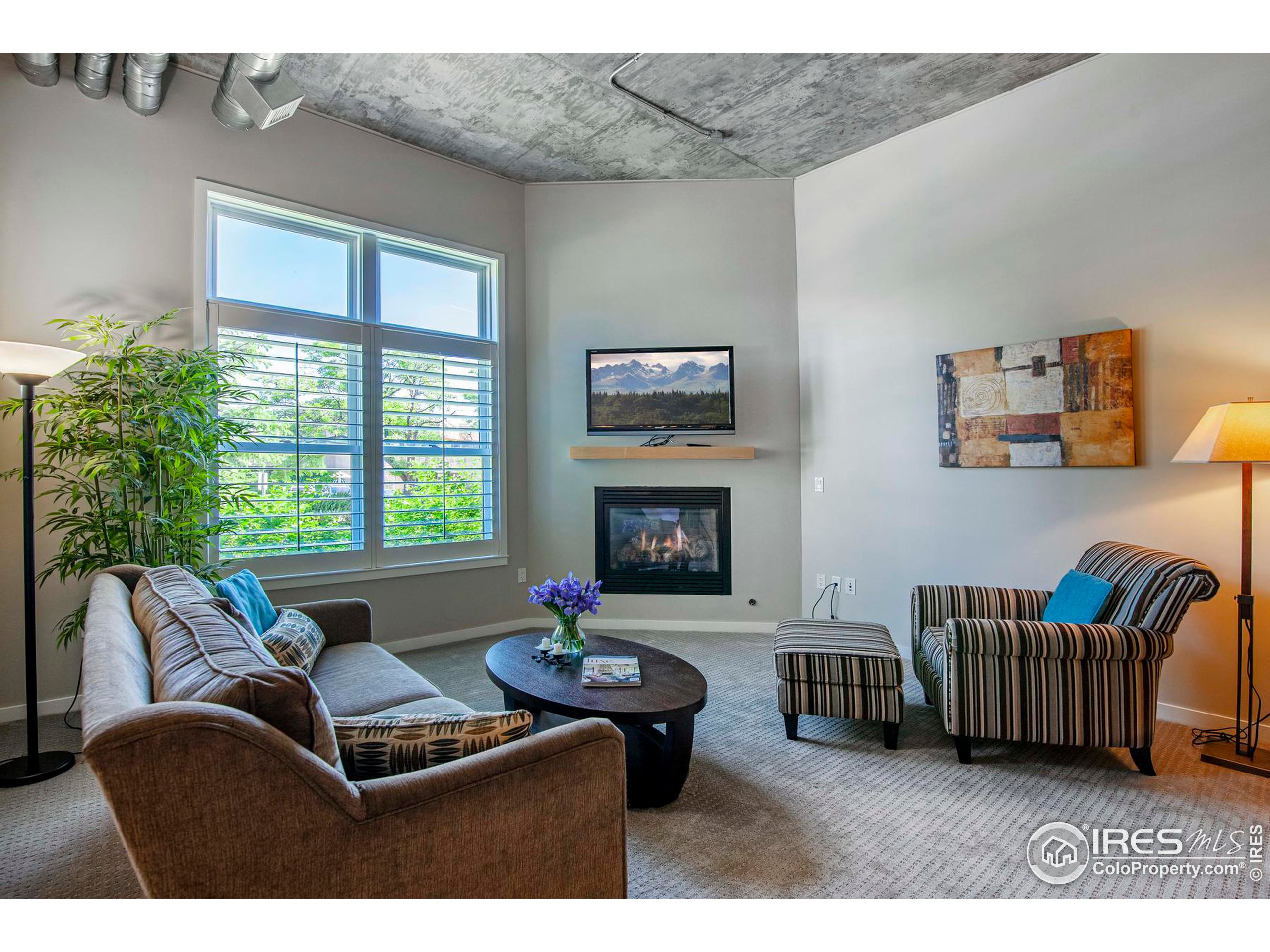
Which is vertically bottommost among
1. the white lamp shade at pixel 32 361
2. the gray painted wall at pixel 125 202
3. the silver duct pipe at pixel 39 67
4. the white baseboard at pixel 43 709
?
the white baseboard at pixel 43 709

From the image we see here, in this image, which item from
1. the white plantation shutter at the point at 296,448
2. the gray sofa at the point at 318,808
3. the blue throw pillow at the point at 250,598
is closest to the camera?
the gray sofa at the point at 318,808

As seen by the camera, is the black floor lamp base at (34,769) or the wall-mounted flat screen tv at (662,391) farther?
the wall-mounted flat screen tv at (662,391)

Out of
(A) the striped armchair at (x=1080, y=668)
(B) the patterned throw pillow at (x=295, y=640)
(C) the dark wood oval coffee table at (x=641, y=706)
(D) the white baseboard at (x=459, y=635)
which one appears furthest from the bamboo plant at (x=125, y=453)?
(A) the striped armchair at (x=1080, y=668)

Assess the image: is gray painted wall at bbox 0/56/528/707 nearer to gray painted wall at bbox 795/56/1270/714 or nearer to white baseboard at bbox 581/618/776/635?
white baseboard at bbox 581/618/776/635

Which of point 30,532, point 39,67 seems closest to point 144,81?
point 39,67

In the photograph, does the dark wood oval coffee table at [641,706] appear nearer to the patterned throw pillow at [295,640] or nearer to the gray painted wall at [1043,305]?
the patterned throw pillow at [295,640]

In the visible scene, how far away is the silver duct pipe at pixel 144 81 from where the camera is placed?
3.08 metres

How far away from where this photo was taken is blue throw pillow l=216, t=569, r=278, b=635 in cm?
250

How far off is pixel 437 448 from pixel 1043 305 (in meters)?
3.79

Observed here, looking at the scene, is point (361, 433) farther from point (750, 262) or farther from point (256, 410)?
point (750, 262)

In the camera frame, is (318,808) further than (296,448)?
No

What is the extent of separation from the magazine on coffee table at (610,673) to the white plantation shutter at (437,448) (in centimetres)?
222

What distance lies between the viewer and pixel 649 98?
154 inches

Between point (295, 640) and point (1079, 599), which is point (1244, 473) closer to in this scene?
point (1079, 599)
